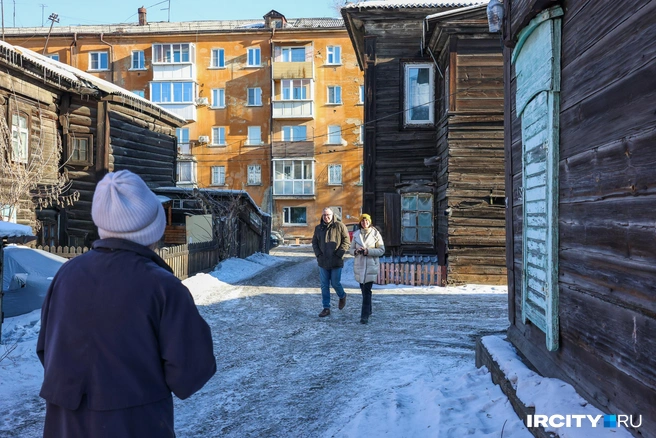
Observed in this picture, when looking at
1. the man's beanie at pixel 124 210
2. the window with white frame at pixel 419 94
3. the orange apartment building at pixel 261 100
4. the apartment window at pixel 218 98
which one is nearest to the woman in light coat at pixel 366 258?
the man's beanie at pixel 124 210

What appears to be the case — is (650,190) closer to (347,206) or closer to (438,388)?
(438,388)

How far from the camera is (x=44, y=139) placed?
1744cm

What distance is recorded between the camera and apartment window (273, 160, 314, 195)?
3881 centimetres

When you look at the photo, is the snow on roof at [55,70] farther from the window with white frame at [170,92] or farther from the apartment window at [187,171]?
the window with white frame at [170,92]

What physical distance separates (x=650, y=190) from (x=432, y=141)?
1393cm

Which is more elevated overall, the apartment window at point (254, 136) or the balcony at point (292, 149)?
the apartment window at point (254, 136)

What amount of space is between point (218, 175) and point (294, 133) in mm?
6291

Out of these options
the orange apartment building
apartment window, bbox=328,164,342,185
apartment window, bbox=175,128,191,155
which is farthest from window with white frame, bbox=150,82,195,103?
apartment window, bbox=328,164,342,185

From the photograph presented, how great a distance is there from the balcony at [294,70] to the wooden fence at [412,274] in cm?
2613

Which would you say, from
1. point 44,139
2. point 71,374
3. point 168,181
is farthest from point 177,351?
point 168,181

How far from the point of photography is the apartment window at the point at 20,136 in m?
→ 15.5

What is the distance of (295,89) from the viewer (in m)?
38.9

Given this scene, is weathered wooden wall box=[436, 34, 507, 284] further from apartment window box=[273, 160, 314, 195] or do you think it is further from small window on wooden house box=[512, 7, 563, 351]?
apartment window box=[273, 160, 314, 195]

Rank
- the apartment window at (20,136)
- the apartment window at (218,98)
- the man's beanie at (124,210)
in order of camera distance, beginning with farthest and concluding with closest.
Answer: the apartment window at (218,98) < the apartment window at (20,136) < the man's beanie at (124,210)
